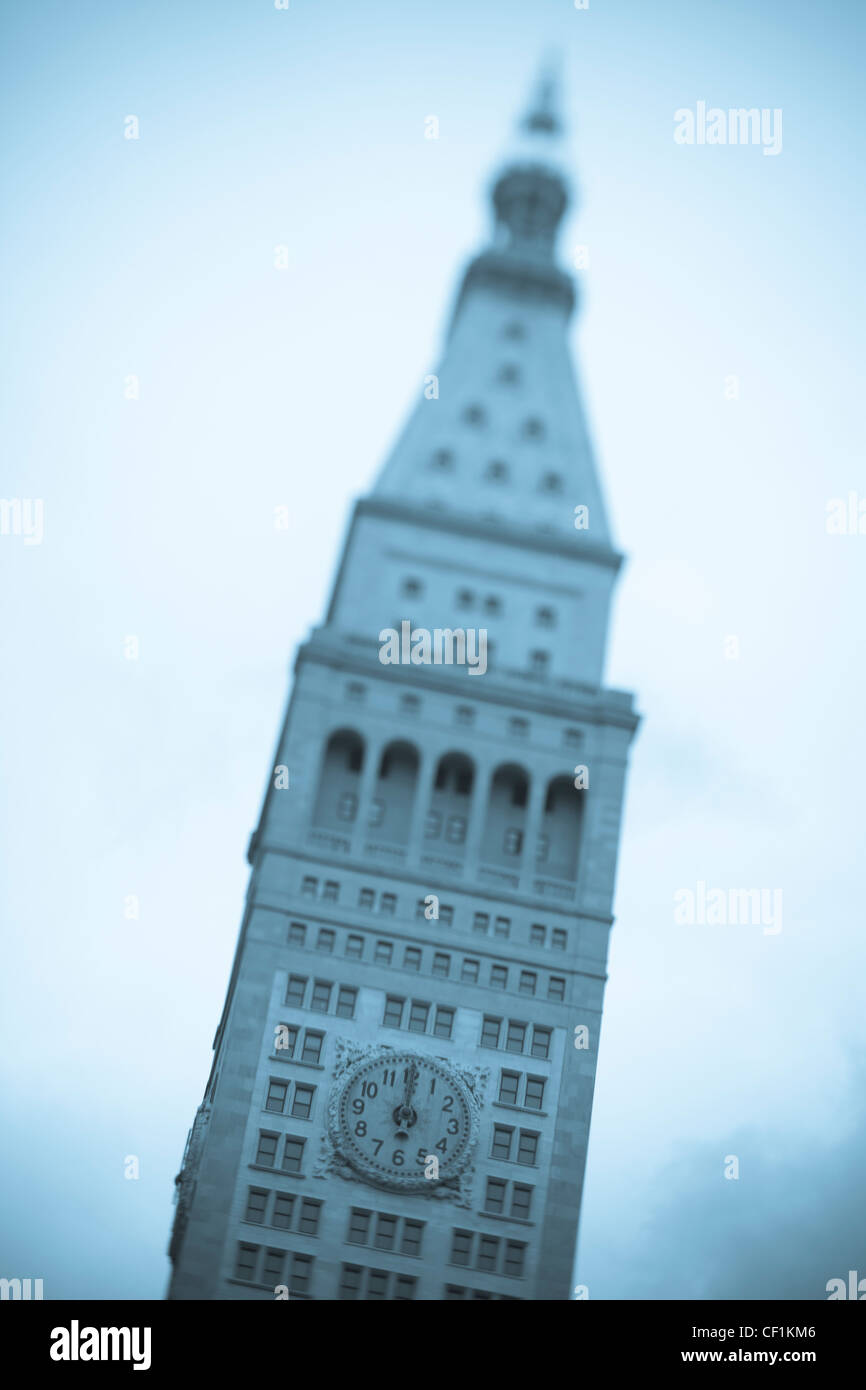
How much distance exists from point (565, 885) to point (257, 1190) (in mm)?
20134

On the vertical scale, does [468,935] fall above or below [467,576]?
below

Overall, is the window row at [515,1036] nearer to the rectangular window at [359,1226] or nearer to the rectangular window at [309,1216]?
the rectangular window at [359,1226]

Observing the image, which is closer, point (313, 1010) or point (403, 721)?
point (313, 1010)

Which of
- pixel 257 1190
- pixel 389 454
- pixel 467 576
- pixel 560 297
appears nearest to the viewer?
pixel 257 1190

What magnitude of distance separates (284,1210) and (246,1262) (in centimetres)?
257

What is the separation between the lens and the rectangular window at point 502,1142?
230 ft

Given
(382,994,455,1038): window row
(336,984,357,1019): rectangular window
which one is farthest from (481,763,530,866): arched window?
(336,984,357,1019): rectangular window

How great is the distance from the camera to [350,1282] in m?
67.2

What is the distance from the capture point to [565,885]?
77.1 meters

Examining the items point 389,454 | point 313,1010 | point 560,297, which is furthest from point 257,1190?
Result: point 560,297

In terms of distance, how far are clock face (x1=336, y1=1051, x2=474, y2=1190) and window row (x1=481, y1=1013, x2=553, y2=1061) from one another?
268cm

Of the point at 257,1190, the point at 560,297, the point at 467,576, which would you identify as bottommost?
the point at 257,1190

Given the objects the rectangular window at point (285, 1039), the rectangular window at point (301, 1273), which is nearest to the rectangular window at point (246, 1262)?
the rectangular window at point (301, 1273)
